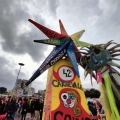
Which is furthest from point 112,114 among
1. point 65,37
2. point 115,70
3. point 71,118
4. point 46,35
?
point 46,35

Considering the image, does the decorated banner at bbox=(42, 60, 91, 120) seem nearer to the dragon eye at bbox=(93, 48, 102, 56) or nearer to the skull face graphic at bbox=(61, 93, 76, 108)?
the skull face graphic at bbox=(61, 93, 76, 108)

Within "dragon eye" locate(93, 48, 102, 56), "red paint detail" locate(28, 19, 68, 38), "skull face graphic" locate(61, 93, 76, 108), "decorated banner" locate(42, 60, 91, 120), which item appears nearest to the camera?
"dragon eye" locate(93, 48, 102, 56)

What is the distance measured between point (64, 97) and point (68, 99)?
0.62 ft

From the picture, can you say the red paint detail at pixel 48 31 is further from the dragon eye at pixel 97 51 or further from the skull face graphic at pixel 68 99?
the dragon eye at pixel 97 51

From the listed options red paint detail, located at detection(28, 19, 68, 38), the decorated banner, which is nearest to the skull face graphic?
the decorated banner

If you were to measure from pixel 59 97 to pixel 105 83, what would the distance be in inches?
99.7

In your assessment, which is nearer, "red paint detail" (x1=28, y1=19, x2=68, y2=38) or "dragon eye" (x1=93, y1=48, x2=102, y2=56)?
"dragon eye" (x1=93, y1=48, x2=102, y2=56)

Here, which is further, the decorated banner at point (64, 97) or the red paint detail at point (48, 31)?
the red paint detail at point (48, 31)

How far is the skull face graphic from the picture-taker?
603 cm

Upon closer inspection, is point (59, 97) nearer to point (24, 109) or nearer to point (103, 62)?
point (103, 62)

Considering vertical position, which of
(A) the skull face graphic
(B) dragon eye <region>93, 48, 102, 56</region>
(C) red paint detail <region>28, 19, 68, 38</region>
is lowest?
(A) the skull face graphic

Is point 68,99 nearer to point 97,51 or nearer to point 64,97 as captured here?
point 64,97

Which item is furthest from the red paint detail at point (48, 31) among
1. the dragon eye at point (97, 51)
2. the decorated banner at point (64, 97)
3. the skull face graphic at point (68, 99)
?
the dragon eye at point (97, 51)

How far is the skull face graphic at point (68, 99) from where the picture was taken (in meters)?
6.03
